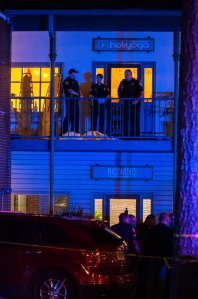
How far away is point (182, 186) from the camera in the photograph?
Answer: 811cm

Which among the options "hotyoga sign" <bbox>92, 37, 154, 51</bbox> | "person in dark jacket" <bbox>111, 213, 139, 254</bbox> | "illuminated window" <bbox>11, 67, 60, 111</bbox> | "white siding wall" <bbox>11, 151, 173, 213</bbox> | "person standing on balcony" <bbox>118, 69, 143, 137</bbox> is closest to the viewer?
"person in dark jacket" <bbox>111, 213, 139, 254</bbox>

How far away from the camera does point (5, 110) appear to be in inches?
637

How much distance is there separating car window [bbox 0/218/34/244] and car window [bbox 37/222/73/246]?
19cm

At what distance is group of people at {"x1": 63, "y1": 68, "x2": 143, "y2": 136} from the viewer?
1669 cm

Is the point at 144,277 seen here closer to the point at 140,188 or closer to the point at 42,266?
the point at 42,266

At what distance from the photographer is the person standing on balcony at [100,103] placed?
16.7m

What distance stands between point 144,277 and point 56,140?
5.42 meters

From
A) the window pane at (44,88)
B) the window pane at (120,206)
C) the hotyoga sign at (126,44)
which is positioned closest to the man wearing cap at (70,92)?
the window pane at (44,88)

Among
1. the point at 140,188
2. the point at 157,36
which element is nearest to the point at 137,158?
the point at 140,188

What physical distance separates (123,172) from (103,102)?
1967 mm

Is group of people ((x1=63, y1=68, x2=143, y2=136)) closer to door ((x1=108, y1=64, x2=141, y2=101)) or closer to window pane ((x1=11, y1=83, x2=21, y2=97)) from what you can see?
door ((x1=108, y1=64, x2=141, y2=101))

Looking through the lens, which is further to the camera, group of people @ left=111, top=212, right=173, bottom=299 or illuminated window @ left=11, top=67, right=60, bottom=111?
illuminated window @ left=11, top=67, right=60, bottom=111

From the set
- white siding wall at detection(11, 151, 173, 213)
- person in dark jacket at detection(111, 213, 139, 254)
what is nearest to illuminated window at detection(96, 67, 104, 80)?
white siding wall at detection(11, 151, 173, 213)

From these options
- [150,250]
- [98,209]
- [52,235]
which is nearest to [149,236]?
[150,250]
